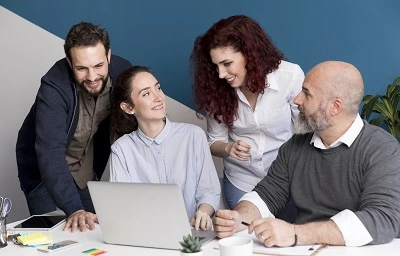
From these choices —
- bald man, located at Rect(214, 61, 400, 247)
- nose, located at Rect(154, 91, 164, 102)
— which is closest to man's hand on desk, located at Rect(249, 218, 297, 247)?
bald man, located at Rect(214, 61, 400, 247)

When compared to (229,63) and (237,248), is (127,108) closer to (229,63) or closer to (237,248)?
(229,63)

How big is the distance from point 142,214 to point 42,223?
0.63m

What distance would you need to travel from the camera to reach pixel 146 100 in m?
2.86

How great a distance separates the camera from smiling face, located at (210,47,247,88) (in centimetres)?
292

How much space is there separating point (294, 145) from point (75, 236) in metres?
0.90

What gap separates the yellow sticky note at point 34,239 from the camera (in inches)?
87.2

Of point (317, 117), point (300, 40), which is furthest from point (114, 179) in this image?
point (300, 40)

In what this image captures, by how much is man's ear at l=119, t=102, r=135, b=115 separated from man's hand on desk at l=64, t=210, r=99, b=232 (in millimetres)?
615

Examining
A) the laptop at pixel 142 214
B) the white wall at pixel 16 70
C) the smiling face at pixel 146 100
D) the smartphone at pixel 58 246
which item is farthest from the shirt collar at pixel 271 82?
the white wall at pixel 16 70

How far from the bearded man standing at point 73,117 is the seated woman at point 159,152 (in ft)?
0.64

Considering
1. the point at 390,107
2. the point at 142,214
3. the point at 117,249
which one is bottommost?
the point at 117,249

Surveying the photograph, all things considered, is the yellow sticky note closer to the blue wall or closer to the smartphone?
the smartphone

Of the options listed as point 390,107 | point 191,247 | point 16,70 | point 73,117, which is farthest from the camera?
point 16,70

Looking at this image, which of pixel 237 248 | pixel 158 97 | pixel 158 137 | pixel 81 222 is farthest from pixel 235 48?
pixel 237 248
